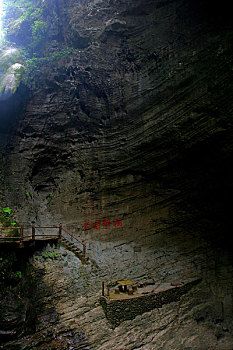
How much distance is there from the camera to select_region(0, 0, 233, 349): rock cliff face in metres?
11.0

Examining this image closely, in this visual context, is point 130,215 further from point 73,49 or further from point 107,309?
point 73,49

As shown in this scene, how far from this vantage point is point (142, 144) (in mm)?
12016

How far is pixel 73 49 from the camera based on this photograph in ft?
47.9

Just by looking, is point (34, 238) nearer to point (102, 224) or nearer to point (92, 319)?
point (92, 319)

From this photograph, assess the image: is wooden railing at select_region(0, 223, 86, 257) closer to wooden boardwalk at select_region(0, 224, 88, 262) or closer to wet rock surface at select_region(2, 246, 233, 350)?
wooden boardwalk at select_region(0, 224, 88, 262)

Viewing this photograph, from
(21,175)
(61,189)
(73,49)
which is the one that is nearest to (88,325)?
(61,189)

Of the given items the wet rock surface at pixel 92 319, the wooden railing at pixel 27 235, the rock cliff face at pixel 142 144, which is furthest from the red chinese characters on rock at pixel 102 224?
the wet rock surface at pixel 92 319

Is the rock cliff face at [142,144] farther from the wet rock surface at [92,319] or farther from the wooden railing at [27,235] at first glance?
the wet rock surface at [92,319]

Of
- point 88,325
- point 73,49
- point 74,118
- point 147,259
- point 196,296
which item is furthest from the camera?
point 73,49

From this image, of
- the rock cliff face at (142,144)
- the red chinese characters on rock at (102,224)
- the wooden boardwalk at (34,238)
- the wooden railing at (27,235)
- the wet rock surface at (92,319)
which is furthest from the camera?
the red chinese characters on rock at (102,224)

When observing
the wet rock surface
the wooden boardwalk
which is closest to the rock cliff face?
the wooden boardwalk

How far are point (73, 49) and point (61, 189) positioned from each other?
8.58 m

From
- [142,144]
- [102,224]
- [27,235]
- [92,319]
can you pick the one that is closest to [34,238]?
[27,235]

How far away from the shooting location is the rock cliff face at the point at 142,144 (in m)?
11.0
